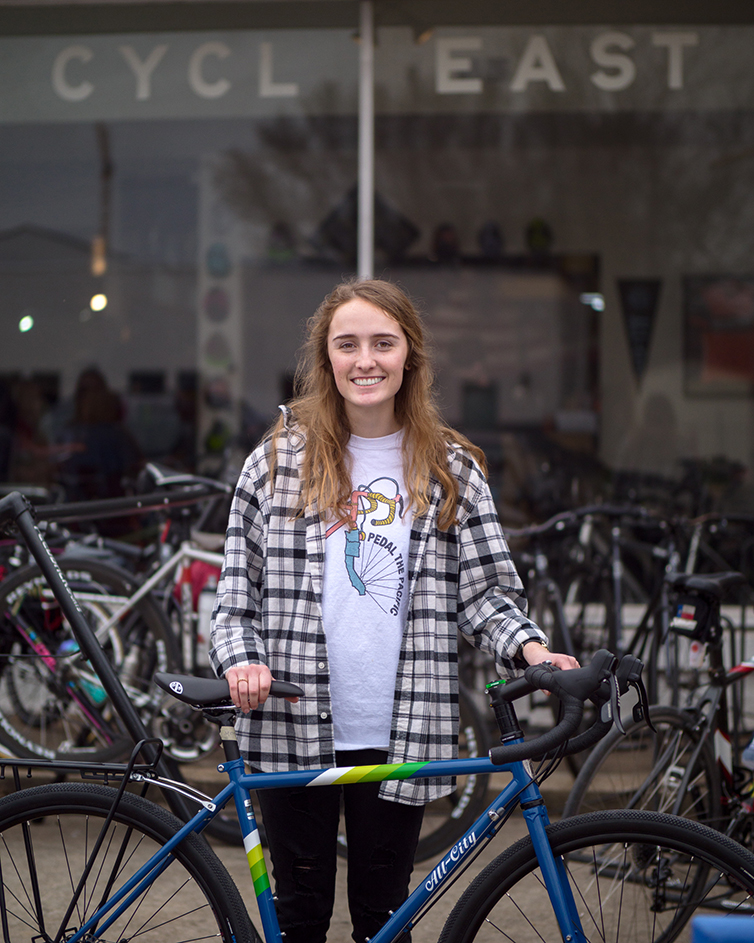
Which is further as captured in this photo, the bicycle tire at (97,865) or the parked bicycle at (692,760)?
the parked bicycle at (692,760)

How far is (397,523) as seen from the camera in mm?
2271

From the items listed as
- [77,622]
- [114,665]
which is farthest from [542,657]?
[114,665]

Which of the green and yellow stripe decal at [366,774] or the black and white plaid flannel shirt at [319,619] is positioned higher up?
the black and white plaid flannel shirt at [319,619]

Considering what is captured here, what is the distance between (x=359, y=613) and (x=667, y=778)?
5.03 ft

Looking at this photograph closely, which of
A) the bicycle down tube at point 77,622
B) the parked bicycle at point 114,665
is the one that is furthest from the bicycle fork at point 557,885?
the parked bicycle at point 114,665

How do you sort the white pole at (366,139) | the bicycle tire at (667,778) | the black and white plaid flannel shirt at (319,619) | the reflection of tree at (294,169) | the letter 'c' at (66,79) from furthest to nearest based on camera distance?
the reflection of tree at (294,169) < the letter 'c' at (66,79) < the white pole at (366,139) < the bicycle tire at (667,778) < the black and white plaid flannel shirt at (319,619)

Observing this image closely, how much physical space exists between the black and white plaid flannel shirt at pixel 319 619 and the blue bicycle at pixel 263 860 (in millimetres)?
127

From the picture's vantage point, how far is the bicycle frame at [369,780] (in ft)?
6.70

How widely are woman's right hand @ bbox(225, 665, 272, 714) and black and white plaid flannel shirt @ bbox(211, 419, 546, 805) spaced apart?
0.25ft

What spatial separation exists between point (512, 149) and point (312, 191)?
1.50 meters

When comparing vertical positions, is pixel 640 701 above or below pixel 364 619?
below

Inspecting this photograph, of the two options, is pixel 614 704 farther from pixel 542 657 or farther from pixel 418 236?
pixel 418 236

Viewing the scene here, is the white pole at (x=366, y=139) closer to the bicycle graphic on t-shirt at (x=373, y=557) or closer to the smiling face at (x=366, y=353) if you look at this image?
the smiling face at (x=366, y=353)

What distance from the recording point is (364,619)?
223 cm
